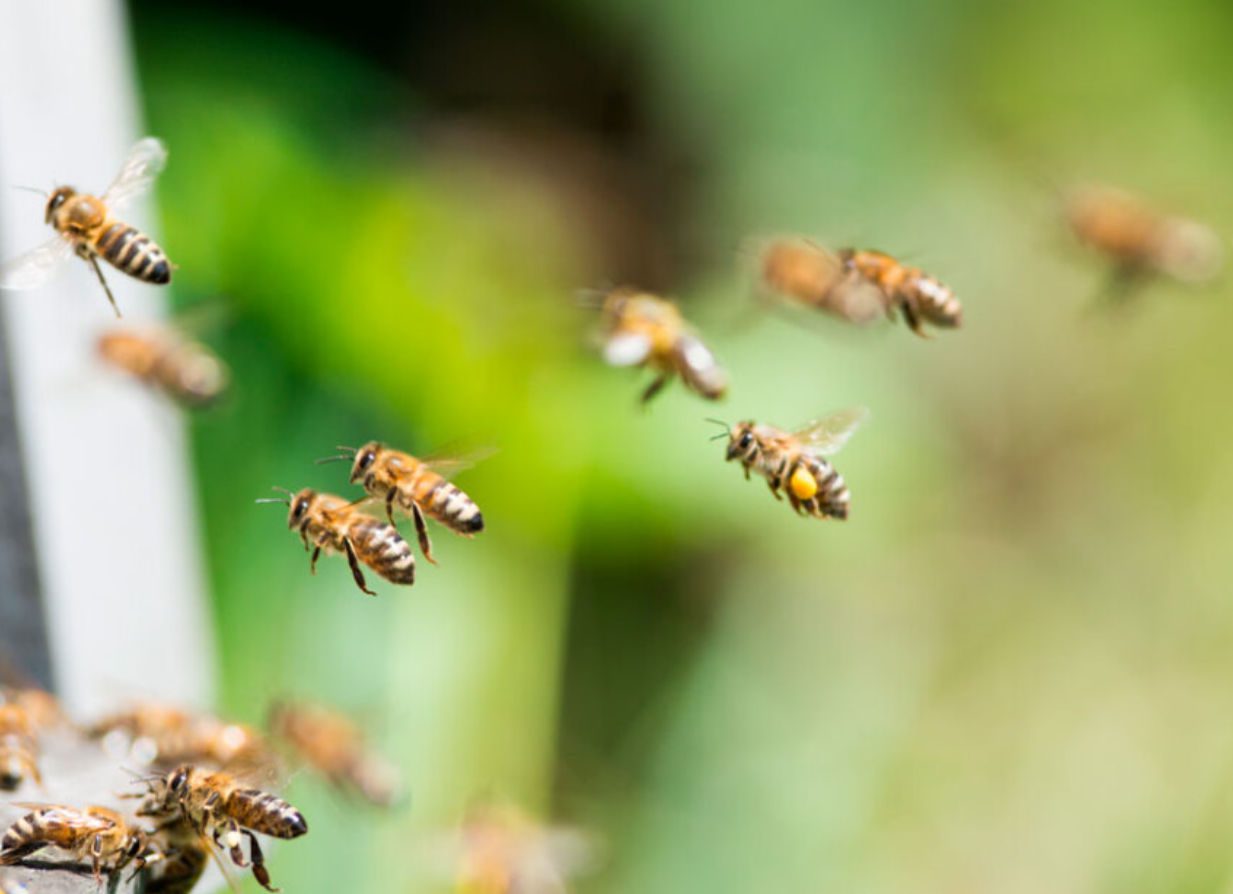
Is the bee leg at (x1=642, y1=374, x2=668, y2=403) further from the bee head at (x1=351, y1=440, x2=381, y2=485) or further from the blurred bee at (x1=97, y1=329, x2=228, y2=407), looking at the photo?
the blurred bee at (x1=97, y1=329, x2=228, y2=407)

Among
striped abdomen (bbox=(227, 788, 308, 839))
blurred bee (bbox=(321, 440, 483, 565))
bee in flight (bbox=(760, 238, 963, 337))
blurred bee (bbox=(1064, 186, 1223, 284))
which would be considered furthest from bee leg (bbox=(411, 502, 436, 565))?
blurred bee (bbox=(1064, 186, 1223, 284))

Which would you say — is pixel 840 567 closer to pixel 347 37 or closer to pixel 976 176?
pixel 976 176

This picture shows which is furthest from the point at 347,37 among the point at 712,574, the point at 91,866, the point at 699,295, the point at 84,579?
the point at 91,866

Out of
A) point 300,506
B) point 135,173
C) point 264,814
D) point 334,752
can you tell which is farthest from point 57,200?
point 334,752

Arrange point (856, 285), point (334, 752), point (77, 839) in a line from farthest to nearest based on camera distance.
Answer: point (334, 752)
point (856, 285)
point (77, 839)

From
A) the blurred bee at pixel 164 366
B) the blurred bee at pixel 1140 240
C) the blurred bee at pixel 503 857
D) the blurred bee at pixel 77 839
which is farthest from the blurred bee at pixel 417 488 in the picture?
the blurred bee at pixel 1140 240

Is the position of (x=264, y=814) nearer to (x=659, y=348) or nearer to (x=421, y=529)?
(x=421, y=529)

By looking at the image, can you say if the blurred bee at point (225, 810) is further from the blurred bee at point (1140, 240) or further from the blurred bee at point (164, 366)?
the blurred bee at point (1140, 240)
